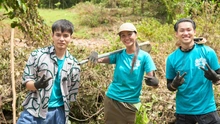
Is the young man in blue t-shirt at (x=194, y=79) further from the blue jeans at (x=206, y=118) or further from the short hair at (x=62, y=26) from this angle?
the short hair at (x=62, y=26)

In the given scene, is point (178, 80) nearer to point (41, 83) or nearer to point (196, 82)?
point (196, 82)

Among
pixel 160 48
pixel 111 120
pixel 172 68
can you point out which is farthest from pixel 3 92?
pixel 160 48

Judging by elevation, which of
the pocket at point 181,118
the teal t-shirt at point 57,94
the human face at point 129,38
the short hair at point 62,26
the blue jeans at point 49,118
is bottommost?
the pocket at point 181,118

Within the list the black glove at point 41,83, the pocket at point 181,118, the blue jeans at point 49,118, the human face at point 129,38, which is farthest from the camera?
the human face at point 129,38

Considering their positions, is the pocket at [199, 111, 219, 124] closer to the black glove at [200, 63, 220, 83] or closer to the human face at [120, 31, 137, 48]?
the black glove at [200, 63, 220, 83]

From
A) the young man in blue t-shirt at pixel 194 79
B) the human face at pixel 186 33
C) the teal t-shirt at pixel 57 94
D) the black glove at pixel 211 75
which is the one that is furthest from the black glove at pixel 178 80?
the teal t-shirt at pixel 57 94

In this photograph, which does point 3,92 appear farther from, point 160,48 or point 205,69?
point 160,48

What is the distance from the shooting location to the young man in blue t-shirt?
2.78 meters

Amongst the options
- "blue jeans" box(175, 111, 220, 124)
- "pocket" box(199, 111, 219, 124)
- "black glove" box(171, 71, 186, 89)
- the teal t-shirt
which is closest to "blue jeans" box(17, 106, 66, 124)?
the teal t-shirt

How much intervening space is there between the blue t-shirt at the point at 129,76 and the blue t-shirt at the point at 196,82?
0.32 metres

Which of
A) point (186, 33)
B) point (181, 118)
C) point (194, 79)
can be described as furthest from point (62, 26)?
point (181, 118)

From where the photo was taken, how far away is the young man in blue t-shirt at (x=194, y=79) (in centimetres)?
278

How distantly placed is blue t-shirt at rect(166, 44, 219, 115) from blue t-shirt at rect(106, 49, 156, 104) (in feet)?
1.04

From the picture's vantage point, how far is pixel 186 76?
2826mm
